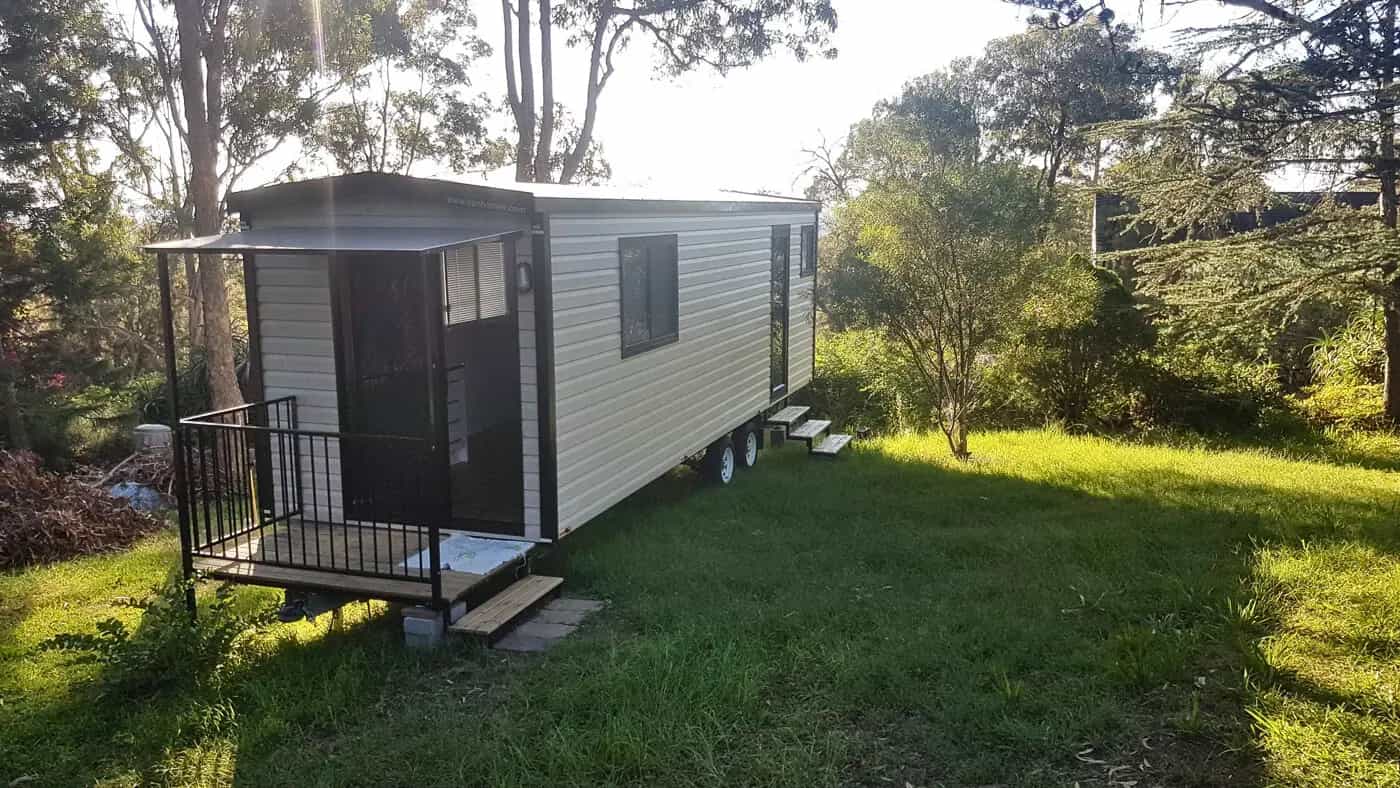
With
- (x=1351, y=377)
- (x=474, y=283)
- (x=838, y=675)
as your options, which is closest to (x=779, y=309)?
(x=474, y=283)

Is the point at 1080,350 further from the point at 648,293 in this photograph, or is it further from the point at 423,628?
the point at 423,628

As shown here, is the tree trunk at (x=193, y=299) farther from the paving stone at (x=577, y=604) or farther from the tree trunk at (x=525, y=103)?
the paving stone at (x=577, y=604)

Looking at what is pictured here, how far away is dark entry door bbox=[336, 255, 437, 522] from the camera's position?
564 cm

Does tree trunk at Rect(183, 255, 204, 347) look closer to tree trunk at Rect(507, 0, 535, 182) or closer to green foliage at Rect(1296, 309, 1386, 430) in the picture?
tree trunk at Rect(507, 0, 535, 182)

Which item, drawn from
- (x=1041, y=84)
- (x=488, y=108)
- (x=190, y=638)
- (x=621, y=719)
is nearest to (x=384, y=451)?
(x=190, y=638)

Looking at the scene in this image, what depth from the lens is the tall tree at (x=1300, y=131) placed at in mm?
7094

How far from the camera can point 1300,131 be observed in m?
7.91

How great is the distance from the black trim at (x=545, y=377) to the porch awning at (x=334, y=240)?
20 cm

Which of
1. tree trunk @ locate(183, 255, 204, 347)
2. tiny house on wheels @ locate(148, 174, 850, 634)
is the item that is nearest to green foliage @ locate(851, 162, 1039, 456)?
tiny house on wheels @ locate(148, 174, 850, 634)

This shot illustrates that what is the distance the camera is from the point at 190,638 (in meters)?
4.59

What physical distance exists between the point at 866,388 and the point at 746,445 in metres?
5.47

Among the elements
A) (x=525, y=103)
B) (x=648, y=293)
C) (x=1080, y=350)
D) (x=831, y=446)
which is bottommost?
(x=831, y=446)

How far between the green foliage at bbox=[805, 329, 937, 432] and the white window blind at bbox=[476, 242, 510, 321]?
747cm

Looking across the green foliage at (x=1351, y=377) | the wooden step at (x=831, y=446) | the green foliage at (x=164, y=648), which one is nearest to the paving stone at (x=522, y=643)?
the green foliage at (x=164, y=648)
